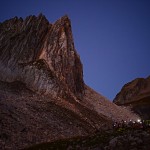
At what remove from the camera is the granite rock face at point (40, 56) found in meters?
79.2

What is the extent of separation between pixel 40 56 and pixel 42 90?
610 inches

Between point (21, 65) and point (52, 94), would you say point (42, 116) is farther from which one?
point (21, 65)

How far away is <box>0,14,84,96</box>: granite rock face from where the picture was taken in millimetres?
79188

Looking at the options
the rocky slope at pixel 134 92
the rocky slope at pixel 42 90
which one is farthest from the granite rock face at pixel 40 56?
the rocky slope at pixel 134 92

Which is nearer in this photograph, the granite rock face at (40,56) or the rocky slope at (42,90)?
the rocky slope at (42,90)

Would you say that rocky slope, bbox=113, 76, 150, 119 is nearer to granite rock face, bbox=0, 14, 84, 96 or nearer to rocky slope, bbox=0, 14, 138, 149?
rocky slope, bbox=0, 14, 138, 149

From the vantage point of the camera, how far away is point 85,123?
68.4 m

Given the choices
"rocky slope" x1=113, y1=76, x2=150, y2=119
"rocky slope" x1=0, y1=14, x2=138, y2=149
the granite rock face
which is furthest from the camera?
"rocky slope" x1=113, y1=76, x2=150, y2=119

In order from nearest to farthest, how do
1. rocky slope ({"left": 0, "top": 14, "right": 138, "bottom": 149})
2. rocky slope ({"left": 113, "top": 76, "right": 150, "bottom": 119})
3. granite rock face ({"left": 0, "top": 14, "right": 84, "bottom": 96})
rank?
1. rocky slope ({"left": 0, "top": 14, "right": 138, "bottom": 149})
2. granite rock face ({"left": 0, "top": 14, "right": 84, "bottom": 96})
3. rocky slope ({"left": 113, "top": 76, "right": 150, "bottom": 119})

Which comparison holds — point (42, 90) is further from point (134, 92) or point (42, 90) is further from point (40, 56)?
point (134, 92)

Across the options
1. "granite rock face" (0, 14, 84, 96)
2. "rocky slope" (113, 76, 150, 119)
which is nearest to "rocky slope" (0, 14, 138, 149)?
"granite rock face" (0, 14, 84, 96)

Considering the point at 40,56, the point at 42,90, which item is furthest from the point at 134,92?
the point at 42,90

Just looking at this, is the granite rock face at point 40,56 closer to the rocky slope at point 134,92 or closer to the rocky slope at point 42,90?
the rocky slope at point 42,90

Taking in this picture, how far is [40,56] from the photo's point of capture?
87188 mm
